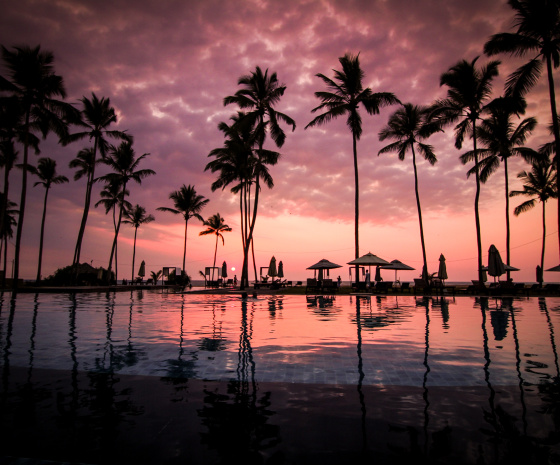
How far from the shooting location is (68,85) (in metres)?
25.9

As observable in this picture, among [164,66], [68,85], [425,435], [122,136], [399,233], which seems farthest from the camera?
[399,233]

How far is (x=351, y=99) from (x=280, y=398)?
26605 millimetres

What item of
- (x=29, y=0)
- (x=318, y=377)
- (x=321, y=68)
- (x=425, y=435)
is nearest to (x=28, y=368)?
(x=318, y=377)

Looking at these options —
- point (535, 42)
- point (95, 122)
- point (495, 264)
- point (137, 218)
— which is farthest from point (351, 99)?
point (137, 218)

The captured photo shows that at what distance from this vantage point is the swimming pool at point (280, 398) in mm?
2551

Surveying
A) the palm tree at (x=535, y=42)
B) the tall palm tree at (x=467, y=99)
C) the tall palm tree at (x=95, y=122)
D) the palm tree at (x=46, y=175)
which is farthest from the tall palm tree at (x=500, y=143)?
the palm tree at (x=46, y=175)

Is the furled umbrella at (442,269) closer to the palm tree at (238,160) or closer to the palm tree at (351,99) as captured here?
the palm tree at (351,99)

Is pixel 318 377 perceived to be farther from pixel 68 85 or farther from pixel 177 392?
pixel 68 85

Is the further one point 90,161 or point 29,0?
point 90,161

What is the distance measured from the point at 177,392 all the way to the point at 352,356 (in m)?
2.89

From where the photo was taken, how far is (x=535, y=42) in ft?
52.6

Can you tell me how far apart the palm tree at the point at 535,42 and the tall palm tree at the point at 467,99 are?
8.41m

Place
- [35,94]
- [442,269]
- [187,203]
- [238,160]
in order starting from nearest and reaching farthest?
[35,94]
[442,269]
[238,160]
[187,203]

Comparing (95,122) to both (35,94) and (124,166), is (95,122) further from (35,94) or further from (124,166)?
(124,166)
